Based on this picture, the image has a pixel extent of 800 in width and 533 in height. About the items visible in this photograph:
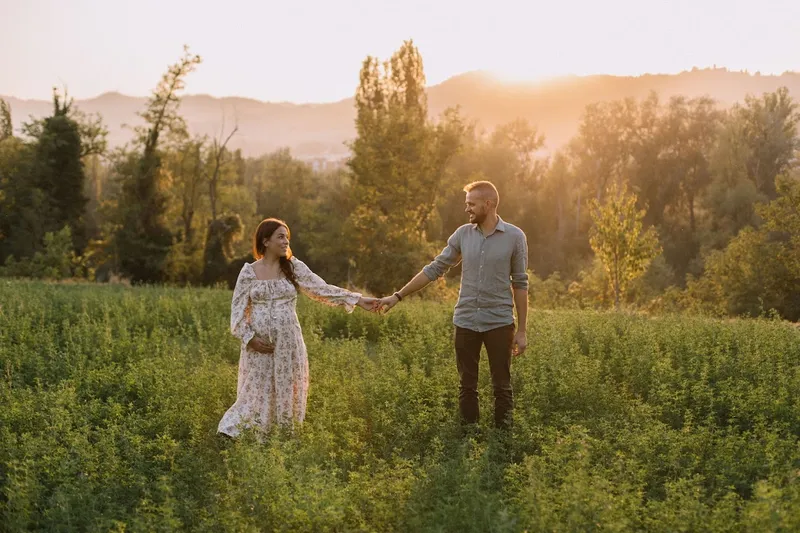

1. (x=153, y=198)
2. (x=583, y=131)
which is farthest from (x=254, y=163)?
(x=153, y=198)

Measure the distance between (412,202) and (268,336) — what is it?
3561cm

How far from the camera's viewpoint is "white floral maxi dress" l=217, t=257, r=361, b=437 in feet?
24.5

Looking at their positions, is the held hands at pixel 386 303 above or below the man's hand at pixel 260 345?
above

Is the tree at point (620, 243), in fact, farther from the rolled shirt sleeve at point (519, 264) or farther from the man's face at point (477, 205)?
the man's face at point (477, 205)

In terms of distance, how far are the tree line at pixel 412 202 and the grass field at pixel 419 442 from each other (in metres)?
20.1

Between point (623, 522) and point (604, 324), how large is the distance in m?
7.70

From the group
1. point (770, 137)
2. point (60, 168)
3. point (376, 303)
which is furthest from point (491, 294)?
point (770, 137)

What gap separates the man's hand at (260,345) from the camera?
743 centimetres

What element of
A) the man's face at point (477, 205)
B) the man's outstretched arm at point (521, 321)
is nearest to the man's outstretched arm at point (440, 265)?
the man's face at point (477, 205)

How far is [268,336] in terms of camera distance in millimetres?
7531

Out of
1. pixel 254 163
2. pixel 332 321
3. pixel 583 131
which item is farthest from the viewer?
pixel 254 163

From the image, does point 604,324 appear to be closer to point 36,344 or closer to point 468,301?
point 468,301

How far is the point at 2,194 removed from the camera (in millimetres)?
47656

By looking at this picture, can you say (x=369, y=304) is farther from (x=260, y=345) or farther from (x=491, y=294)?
(x=491, y=294)
